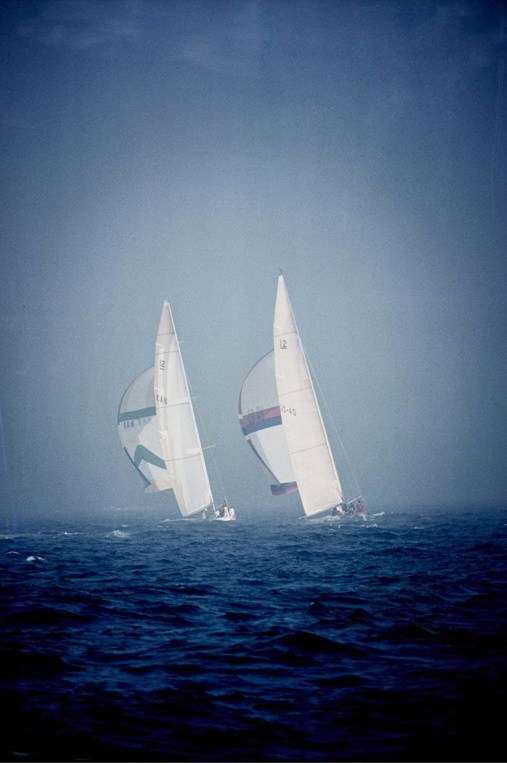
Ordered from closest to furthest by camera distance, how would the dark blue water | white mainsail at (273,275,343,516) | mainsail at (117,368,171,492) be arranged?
the dark blue water → white mainsail at (273,275,343,516) → mainsail at (117,368,171,492)

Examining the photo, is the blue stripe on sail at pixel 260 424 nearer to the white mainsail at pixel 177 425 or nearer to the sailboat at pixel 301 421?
the white mainsail at pixel 177 425

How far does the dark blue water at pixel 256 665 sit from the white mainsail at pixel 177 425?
3118cm

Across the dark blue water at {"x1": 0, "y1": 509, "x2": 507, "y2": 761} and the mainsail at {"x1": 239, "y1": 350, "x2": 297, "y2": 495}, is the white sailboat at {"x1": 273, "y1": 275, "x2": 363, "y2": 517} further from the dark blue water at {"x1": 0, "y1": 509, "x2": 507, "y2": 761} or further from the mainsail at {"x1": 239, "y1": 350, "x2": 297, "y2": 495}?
the dark blue water at {"x1": 0, "y1": 509, "x2": 507, "y2": 761}

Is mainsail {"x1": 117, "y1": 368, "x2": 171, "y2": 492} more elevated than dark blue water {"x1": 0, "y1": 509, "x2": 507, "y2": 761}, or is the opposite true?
mainsail {"x1": 117, "y1": 368, "x2": 171, "y2": 492}

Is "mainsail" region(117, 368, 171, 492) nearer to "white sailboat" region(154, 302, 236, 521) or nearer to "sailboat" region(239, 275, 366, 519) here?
"white sailboat" region(154, 302, 236, 521)

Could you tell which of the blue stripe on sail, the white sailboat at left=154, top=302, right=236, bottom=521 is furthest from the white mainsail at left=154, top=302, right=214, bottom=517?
the blue stripe on sail

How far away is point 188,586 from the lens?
1692 cm

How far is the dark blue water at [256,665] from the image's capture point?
6212 millimetres

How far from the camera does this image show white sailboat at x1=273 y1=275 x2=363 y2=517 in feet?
138

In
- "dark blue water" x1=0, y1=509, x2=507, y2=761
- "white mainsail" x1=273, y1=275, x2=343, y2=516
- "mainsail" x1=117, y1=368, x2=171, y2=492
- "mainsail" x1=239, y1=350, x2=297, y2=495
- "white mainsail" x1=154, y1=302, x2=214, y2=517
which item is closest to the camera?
"dark blue water" x1=0, y1=509, x2=507, y2=761

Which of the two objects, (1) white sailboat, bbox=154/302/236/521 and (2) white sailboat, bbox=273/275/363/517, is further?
(1) white sailboat, bbox=154/302/236/521

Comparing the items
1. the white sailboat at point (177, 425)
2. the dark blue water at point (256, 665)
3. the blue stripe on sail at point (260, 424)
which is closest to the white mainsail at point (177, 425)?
the white sailboat at point (177, 425)

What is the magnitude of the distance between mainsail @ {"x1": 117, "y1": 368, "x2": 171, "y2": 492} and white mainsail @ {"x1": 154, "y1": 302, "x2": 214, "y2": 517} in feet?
20.9

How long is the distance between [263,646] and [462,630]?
4304mm
